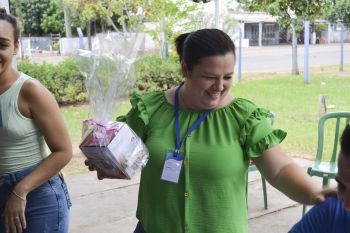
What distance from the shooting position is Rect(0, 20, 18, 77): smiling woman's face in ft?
6.35

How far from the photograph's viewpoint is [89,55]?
3.11 meters

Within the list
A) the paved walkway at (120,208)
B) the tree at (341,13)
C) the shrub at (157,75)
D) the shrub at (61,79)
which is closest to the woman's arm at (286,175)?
the paved walkway at (120,208)

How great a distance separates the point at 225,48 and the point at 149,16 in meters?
9.86

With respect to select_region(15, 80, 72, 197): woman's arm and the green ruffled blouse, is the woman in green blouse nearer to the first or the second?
the green ruffled blouse

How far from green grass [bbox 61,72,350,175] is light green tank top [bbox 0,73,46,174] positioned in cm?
261

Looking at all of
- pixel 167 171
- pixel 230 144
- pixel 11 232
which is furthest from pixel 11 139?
pixel 230 144

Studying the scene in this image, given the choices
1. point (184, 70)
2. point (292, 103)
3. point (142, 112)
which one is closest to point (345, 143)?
point (184, 70)

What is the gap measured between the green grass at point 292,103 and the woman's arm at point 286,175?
2.94 metres

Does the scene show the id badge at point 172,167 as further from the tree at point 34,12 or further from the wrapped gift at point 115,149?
the tree at point 34,12

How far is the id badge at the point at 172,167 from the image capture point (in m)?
1.80

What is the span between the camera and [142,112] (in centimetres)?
195

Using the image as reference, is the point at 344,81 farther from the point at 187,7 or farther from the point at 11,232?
the point at 11,232

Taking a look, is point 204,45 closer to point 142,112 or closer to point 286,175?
point 142,112

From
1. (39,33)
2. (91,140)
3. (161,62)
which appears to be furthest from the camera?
(39,33)
